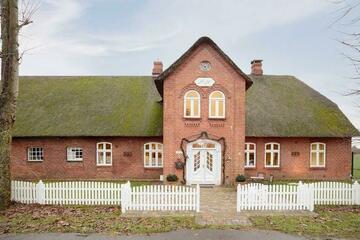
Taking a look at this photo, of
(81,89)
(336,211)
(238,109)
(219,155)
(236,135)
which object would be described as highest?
(81,89)

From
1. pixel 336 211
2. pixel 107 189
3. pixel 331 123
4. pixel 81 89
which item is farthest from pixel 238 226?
pixel 81 89

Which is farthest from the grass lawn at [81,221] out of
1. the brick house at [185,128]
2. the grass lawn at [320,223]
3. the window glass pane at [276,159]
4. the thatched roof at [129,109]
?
the window glass pane at [276,159]

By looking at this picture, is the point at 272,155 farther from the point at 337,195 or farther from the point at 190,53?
the point at 190,53

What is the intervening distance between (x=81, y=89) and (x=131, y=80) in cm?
427

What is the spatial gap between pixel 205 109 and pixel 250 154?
583cm

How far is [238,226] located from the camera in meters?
11.3

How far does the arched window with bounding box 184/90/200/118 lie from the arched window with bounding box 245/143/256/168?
555cm

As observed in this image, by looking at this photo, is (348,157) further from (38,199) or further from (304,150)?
(38,199)

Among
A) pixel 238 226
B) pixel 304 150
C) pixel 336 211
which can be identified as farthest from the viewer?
pixel 304 150

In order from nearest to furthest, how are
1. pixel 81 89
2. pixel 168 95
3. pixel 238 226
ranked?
pixel 238 226
pixel 168 95
pixel 81 89

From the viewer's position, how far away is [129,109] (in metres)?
24.9

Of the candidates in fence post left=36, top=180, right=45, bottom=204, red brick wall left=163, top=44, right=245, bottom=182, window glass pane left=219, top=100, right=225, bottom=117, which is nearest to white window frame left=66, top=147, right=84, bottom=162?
red brick wall left=163, top=44, right=245, bottom=182

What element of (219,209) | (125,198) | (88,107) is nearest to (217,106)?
(219,209)

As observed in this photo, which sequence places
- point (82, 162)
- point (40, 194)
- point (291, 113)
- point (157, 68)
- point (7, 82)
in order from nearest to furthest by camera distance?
point (7, 82), point (40, 194), point (82, 162), point (291, 113), point (157, 68)
